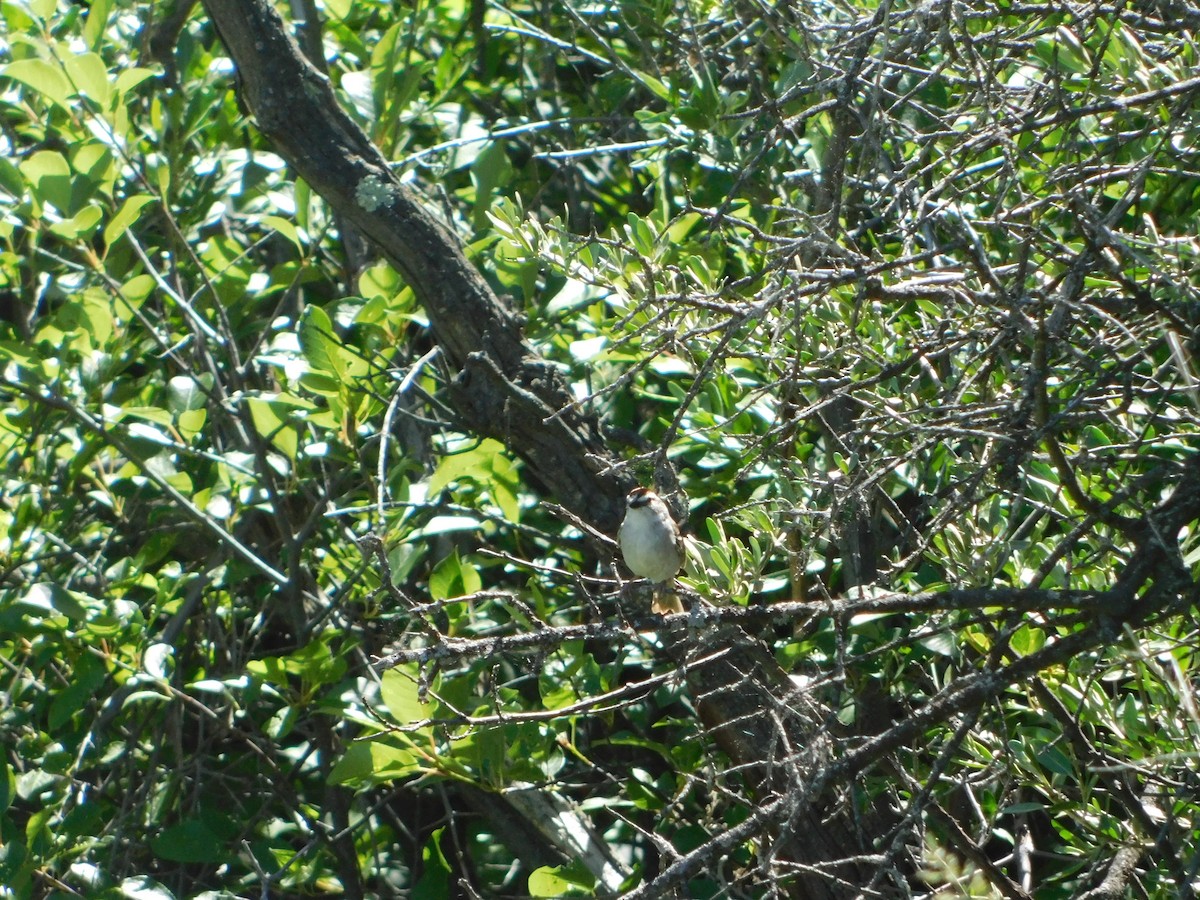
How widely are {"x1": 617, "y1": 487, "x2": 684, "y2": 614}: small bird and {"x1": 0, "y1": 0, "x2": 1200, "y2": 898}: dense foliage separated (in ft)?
0.41

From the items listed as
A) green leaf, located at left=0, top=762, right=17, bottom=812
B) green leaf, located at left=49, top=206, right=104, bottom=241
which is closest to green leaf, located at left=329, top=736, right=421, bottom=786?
green leaf, located at left=0, top=762, right=17, bottom=812

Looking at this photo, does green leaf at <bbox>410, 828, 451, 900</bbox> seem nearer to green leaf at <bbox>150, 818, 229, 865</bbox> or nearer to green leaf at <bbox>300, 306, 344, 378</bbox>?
green leaf at <bbox>150, 818, 229, 865</bbox>

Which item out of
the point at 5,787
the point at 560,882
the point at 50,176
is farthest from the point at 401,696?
the point at 50,176

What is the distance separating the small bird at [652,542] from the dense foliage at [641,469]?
0.41 ft

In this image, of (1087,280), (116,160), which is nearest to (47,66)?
(116,160)

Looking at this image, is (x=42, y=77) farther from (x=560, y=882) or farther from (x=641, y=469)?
(x=560, y=882)

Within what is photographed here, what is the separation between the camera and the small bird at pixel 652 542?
126 inches

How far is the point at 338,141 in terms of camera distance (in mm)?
3238

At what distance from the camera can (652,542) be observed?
3.36m

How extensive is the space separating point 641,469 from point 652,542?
0.19 meters

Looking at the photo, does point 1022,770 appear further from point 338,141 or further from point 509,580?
point 338,141

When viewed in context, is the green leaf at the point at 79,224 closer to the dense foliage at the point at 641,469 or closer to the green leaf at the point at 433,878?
the dense foliage at the point at 641,469

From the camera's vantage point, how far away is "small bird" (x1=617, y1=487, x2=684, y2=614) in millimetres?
3211

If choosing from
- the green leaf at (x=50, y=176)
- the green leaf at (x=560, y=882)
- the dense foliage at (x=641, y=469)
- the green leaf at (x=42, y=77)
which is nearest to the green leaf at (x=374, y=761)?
the dense foliage at (x=641, y=469)
